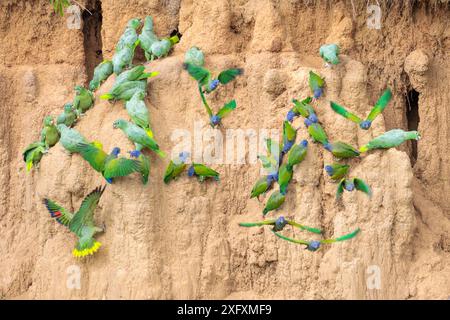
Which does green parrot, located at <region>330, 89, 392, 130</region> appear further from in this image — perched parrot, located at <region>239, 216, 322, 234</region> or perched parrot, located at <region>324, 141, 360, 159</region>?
perched parrot, located at <region>239, 216, 322, 234</region>

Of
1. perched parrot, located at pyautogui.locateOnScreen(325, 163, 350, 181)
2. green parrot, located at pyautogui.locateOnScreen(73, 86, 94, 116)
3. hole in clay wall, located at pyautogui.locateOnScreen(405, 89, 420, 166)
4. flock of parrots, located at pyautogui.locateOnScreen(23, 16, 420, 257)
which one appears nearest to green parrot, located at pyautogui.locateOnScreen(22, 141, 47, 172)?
flock of parrots, located at pyautogui.locateOnScreen(23, 16, 420, 257)

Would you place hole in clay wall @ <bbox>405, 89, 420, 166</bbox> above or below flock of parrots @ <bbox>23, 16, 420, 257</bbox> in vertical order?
above

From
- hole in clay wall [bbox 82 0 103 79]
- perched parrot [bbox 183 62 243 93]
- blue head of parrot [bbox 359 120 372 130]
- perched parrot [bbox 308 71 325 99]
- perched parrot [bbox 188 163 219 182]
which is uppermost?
hole in clay wall [bbox 82 0 103 79]

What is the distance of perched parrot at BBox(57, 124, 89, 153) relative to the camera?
9.83 meters

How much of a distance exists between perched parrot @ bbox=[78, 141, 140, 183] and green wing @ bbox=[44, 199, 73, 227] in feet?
1.69

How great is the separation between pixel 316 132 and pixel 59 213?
98.3 inches

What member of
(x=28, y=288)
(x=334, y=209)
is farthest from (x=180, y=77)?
(x=28, y=288)

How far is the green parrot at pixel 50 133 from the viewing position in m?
10.1

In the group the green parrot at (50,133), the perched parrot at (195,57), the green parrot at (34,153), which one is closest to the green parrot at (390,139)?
the perched parrot at (195,57)

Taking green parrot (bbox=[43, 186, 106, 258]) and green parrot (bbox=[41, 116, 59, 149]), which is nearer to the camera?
green parrot (bbox=[43, 186, 106, 258])

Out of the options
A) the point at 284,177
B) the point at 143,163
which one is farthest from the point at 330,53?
the point at 143,163

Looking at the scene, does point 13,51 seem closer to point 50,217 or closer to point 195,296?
point 50,217

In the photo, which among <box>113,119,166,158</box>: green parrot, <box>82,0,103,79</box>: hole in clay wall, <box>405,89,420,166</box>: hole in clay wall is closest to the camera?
<box>113,119,166,158</box>: green parrot

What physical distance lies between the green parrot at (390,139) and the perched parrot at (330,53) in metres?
0.92
